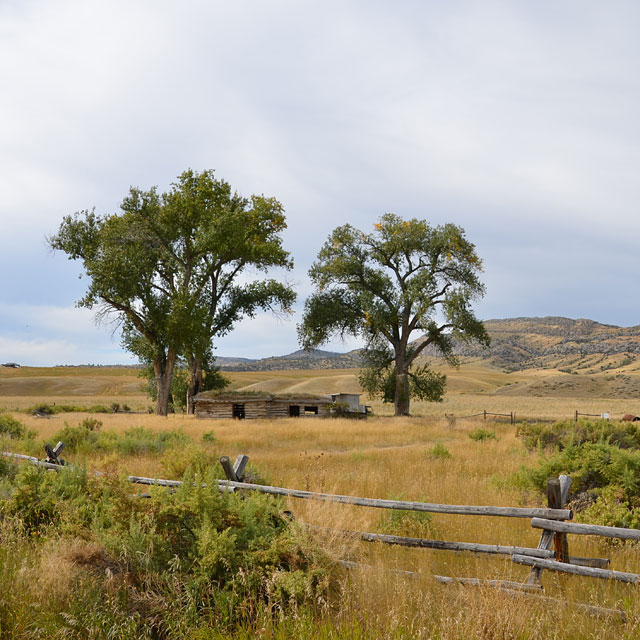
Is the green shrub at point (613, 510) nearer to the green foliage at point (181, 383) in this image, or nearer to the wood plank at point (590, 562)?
the wood plank at point (590, 562)

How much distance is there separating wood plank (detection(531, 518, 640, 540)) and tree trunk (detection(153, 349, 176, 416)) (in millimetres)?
29086

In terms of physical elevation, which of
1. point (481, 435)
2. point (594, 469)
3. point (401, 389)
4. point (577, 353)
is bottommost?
point (481, 435)

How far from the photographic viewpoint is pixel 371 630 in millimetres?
4090

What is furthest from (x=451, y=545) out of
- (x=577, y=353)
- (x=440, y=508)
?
(x=577, y=353)

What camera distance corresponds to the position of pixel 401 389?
35281 millimetres

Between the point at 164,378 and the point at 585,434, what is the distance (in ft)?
83.9

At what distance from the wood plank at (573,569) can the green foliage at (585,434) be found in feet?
28.1

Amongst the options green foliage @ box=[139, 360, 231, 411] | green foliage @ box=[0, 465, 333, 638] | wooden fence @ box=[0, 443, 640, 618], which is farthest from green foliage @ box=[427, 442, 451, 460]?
green foliage @ box=[139, 360, 231, 411]

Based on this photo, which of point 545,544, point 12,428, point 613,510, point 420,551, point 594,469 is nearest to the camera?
point 545,544

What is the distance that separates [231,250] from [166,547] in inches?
1125

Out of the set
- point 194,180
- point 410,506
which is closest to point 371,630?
point 410,506

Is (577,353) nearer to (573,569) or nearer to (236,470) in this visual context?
(236,470)

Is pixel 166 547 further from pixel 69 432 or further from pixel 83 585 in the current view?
pixel 69 432

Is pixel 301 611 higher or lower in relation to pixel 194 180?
lower
